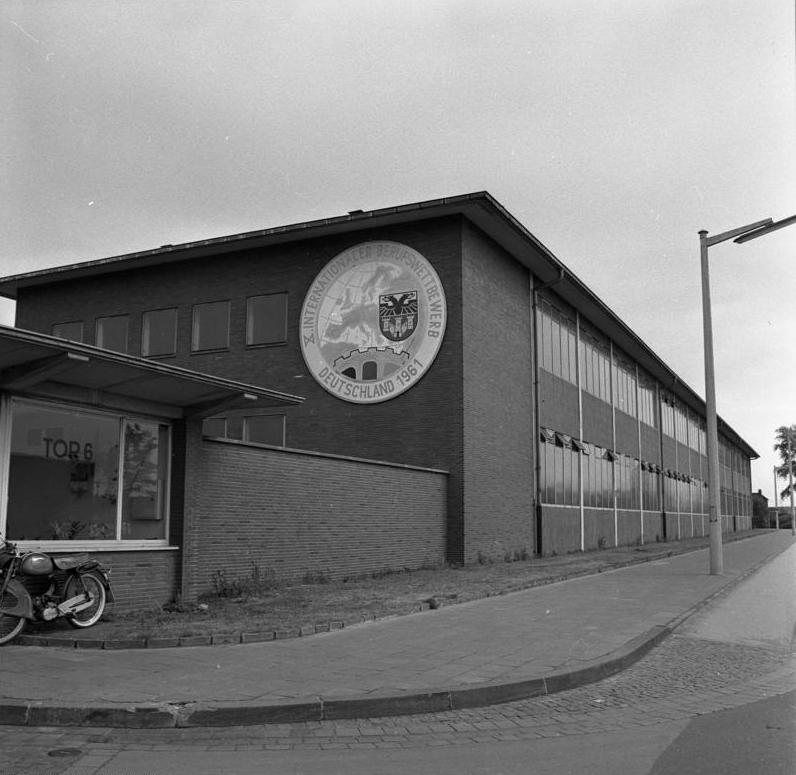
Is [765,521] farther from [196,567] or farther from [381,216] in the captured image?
[196,567]

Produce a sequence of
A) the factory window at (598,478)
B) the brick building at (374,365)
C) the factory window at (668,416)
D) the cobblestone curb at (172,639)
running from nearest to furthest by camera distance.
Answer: the cobblestone curb at (172,639) → the brick building at (374,365) → the factory window at (598,478) → the factory window at (668,416)

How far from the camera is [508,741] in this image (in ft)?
20.5

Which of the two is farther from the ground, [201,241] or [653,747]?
[201,241]

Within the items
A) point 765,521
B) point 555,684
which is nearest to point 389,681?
point 555,684

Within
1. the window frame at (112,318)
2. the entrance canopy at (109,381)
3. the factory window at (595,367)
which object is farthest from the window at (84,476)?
the factory window at (595,367)

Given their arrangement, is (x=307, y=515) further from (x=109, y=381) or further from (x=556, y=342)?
(x=556, y=342)

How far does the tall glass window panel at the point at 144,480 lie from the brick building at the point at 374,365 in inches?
43.0

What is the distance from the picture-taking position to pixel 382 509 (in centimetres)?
1855

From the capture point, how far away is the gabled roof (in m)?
22.2

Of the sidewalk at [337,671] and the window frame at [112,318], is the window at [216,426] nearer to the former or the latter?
the window frame at [112,318]

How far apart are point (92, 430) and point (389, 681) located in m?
6.25

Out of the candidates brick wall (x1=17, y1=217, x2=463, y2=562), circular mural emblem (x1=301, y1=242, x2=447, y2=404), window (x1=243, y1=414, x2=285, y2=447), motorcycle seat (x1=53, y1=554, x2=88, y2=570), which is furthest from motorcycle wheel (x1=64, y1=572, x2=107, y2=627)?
window (x1=243, y1=414, x2=285, y2=447)

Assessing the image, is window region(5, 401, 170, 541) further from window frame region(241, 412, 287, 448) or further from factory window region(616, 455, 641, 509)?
factory window region(616, 455, 641, 509)

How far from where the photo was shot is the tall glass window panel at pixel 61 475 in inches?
426
